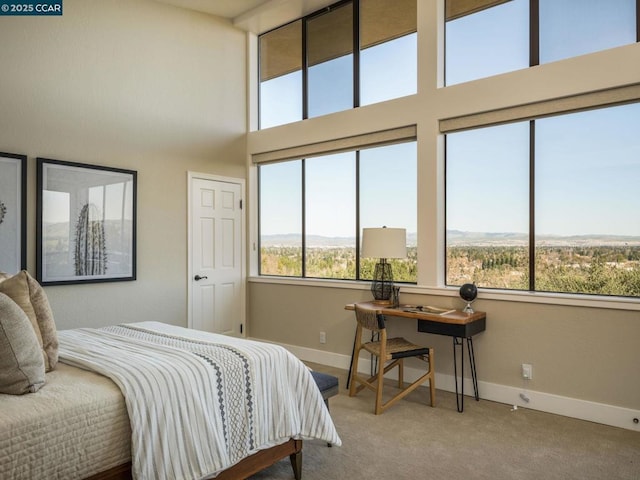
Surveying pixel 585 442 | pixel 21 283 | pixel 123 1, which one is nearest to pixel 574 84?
pixel 585 442

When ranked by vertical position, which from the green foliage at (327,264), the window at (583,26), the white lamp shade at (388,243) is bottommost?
the green foliage at (327,264)

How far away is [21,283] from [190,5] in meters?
3.87

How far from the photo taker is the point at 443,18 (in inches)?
158

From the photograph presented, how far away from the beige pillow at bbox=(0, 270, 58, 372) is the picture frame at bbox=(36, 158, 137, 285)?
6.32 ft

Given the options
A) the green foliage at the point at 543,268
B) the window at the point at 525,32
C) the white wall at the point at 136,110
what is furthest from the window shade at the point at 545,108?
the white wall at the point at 136,110

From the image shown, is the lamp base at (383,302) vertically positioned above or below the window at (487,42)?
below

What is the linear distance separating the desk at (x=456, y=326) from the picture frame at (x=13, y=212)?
2.82 m

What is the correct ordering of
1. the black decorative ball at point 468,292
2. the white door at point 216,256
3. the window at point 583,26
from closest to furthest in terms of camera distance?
the window at point 583,26, the black decorative ball at point 468,292, the white door at point 216,256

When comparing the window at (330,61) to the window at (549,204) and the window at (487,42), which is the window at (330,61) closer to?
the window at (487,42)

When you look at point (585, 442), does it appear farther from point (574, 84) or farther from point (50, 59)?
point (50, 59)

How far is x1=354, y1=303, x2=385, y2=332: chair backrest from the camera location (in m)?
3.36

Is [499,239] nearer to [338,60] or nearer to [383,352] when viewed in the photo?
[383,352]

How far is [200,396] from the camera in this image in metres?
1.91

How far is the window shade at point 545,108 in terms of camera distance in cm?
314
